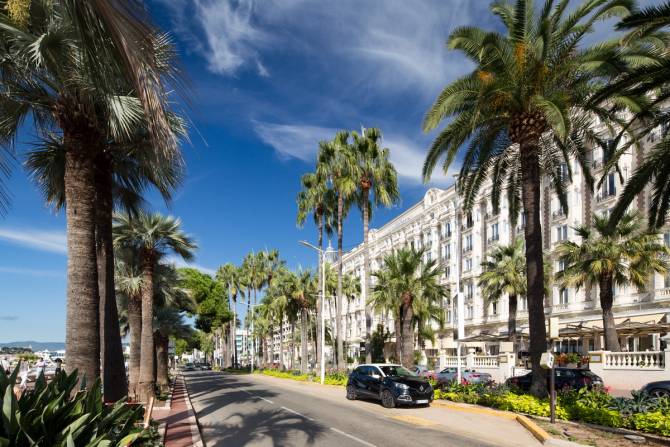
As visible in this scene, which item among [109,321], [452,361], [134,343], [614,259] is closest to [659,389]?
[614,259]

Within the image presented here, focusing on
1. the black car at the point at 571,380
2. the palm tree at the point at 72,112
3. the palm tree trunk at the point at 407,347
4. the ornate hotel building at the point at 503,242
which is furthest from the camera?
the ornate hotel building at the point at 503,242

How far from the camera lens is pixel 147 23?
362 cm

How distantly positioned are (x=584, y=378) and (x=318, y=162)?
23.3 meters

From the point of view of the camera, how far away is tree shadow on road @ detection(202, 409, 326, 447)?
13297 millimetres

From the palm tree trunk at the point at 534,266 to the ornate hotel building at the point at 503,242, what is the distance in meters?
7.02

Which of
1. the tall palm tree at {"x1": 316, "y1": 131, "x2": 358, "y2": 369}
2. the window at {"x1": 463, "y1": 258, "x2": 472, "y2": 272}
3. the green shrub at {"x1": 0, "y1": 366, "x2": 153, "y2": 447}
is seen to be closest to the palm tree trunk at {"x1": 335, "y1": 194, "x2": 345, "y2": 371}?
the tall palm tree at {"x1": 316, "y1": 131, "x2": 358, "y2": 369}

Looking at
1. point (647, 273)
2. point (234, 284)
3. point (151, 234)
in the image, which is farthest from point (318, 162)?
point (234, 284)

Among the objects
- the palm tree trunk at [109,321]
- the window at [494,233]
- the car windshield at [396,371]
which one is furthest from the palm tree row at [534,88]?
the window at [494,233]

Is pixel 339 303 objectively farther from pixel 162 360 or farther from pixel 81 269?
pixel 81 269

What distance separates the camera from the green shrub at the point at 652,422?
1201cm

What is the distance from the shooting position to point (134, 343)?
2281cm

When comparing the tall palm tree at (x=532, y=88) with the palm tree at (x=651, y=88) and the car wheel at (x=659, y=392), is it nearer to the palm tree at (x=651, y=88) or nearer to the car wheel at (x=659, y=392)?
the palm tree at (x=651, y=88)

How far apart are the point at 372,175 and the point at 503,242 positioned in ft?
80.4

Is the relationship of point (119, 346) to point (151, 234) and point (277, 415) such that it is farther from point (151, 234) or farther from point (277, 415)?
point (151, 234)
